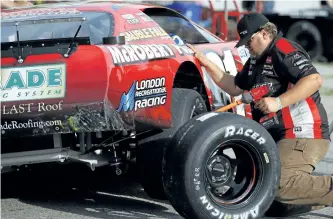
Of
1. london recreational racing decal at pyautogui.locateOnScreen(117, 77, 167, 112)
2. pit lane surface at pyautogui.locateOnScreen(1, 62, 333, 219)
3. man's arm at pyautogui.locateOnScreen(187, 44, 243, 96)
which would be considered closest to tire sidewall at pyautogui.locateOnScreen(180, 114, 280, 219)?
london recreational racing decal at pyautogui.locateOnScreen(117, 77, 167, 112)

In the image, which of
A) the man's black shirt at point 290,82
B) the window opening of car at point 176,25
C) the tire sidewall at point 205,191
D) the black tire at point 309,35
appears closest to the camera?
the tire sidewall at point 205,191

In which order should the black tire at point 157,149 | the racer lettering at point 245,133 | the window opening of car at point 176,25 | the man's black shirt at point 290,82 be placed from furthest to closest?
the window opening of car at point 176,25 < the black tire at point 157,149 < the man's black shirt at point 290,82 < the racer lettering at point 245,133

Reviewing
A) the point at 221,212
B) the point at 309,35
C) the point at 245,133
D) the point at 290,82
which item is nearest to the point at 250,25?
the point at 290,82

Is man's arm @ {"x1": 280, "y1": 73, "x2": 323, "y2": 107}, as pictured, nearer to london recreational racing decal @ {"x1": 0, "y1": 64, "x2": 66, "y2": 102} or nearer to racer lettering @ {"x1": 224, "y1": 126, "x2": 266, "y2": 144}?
racer lettering @ {"x1": 224, "y1": 126, "x2": 266, "y2": 144}

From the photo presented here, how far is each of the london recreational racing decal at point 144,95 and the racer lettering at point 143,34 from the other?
1.86 ft

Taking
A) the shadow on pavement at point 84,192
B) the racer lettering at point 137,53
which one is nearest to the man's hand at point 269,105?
the racer lettering at point 137,53

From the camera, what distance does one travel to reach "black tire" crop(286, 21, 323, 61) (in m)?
17.2

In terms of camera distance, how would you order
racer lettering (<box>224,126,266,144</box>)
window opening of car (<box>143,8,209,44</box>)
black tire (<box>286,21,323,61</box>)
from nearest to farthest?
racer lettering (<box>224,126,266,144</box>) → window opening of car (<box>143,8,209,44</box>) → black tire (<box>286,21,323,61</box>)

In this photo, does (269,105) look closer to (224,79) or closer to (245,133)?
(245,133)

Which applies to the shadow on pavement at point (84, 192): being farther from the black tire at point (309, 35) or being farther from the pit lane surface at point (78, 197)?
the black tire at point (309, 35)

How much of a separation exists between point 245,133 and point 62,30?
5.73ft

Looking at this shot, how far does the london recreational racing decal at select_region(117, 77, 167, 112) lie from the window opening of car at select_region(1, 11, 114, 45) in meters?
0.65

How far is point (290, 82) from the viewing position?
5402 mm

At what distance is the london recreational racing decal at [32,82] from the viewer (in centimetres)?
520
